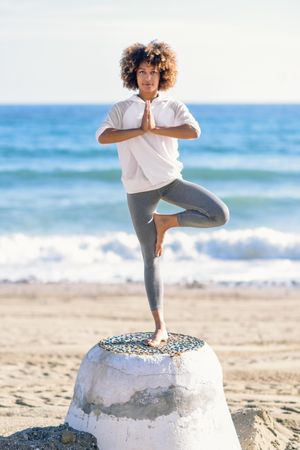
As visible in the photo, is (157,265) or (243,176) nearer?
(157,265)

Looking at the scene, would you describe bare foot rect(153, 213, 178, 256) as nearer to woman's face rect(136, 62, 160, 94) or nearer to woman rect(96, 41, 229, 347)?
woman rect(96, 41, 229, 347)

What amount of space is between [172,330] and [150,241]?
5.79 m

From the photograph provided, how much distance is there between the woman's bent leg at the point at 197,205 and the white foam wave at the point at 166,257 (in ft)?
29.1

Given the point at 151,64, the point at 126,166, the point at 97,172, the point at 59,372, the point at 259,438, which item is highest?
the point at 151,64

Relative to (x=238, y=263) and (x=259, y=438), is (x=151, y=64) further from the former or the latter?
(x=238, y=263)

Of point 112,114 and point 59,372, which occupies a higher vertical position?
point 112,114

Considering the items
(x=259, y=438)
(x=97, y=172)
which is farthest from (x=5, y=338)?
(x=97, y=172)

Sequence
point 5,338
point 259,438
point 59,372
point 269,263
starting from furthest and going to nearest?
A: point 269,263 → point 5,338 → point 59,372 → point 259,438

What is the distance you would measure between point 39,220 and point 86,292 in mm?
8141

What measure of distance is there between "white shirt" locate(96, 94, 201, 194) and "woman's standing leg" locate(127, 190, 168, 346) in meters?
0.08

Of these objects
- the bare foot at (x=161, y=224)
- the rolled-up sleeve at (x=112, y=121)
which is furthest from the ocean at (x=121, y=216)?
the rolled-up sleeve at (x=112, y=121)

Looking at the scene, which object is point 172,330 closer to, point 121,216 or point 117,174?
point 121,216

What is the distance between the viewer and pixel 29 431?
595 cm

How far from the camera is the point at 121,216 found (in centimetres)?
2230
